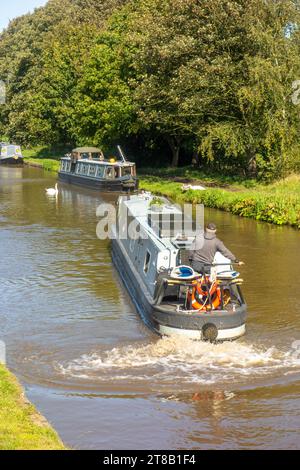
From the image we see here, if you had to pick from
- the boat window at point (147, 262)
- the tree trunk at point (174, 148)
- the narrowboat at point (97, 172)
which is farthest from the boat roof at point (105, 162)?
the boat window at point (147, 262)

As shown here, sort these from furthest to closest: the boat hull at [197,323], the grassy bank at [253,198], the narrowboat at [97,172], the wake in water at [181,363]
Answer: the narrowboat at [97,172]
the grassy bank at [253,198]
the boat hull at [197,323]
the wake in water at [181,363]

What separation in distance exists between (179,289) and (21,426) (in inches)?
237

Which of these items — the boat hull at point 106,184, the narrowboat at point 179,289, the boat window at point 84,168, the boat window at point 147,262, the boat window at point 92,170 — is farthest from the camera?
the boat window at point 84,168

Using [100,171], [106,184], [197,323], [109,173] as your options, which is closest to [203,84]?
[109,173]

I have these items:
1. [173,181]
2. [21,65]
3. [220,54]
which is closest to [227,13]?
[220,54]

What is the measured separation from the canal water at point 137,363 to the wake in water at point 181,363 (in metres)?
0.02

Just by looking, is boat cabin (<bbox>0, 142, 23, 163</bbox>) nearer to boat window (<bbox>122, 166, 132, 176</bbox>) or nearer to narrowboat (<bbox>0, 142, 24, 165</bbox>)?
narrowboat (<bbox>0, 142, 24, 165</bbox>)

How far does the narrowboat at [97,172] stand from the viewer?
4138 centimetres

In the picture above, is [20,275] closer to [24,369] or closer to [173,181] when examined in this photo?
[24,369]

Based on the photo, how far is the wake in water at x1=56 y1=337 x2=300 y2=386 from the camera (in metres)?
12.6

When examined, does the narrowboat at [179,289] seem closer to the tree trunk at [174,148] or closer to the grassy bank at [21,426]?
the grassy bank at [21,426]

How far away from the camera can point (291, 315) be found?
656 inches

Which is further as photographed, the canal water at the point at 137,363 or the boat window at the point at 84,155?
the boat window at the point at 84,155

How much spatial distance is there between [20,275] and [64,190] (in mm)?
24454
